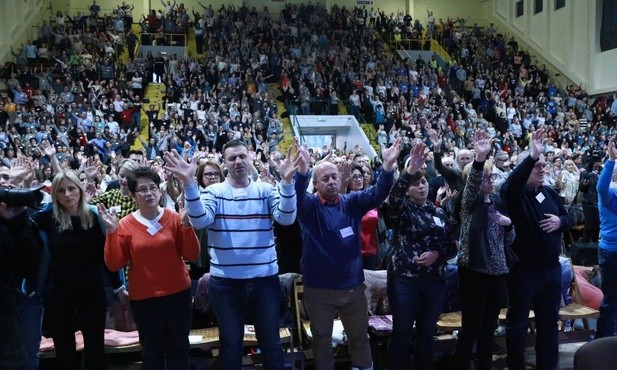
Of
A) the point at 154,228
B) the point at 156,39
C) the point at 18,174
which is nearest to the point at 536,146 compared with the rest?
the point at 154,228

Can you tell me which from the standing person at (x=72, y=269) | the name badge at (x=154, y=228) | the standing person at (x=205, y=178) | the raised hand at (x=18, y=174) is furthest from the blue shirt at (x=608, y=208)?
the raised hand at (x=18, y=174)

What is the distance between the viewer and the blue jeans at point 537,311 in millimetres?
3807

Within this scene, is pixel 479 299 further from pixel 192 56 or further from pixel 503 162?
pixel 192 56

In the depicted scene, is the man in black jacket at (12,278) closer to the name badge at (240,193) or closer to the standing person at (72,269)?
the standing person at (72,269)

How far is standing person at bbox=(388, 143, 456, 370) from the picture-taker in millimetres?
3746

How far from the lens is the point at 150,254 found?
132 inches

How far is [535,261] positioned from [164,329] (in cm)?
230

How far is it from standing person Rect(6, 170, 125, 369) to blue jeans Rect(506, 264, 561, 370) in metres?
2.57

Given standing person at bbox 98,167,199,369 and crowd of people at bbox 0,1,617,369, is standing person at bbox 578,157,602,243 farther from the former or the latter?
standing person at bbox 98,167,199,369

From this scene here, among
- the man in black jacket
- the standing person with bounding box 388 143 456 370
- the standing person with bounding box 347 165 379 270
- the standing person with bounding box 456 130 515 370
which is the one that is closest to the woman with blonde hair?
the standing person with bounding box 347 165 379 270

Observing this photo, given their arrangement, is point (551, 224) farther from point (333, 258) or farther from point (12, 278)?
point (12, 278)

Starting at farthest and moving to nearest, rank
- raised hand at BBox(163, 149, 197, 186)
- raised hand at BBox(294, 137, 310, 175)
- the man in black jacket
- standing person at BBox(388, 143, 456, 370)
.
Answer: standing person at BBox(388, 143, 456, 370), raised hand at BBox(294, 137, 310, 175), raised hand at BBox(163, 149, 197, 186), the man in black jacket

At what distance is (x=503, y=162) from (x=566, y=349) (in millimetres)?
3572

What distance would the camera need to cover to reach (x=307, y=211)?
3.66 metres
